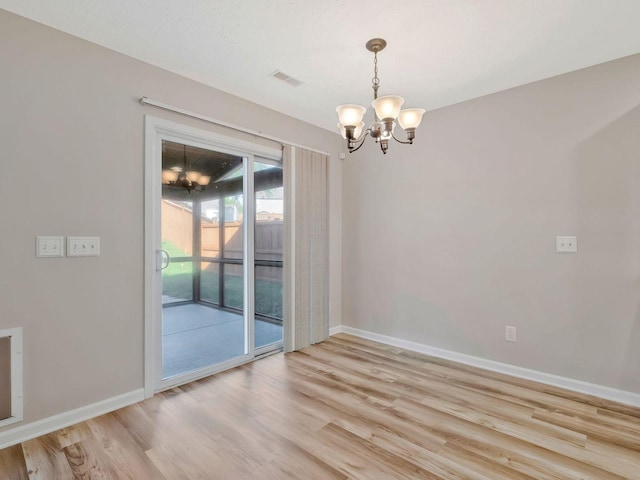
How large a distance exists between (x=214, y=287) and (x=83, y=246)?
3.64ft

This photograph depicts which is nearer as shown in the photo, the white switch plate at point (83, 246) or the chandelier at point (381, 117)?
the chandelier at point (381, 117)

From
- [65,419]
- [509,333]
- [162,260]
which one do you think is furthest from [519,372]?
[65,419]

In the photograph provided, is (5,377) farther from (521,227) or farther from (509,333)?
(521,227)

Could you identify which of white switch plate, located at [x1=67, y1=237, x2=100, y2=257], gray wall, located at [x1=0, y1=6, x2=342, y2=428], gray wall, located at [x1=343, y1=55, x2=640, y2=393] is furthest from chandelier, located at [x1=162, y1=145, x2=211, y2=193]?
gray wall, located at [x1=343, y1=55, x2=640, y2=393]

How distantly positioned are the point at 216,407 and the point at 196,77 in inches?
103

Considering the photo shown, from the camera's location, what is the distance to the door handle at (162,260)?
2.52m

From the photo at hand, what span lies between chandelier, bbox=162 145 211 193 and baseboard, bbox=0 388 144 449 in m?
1.64

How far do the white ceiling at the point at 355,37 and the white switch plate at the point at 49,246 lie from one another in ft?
4.47

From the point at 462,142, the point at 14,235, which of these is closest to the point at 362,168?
the point at 462,142

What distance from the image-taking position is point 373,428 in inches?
79.7

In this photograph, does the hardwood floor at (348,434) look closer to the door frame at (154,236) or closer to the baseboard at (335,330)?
the door frame at (154,236)

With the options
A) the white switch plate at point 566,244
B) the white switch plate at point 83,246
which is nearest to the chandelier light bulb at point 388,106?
the white switch plate at point 566,244

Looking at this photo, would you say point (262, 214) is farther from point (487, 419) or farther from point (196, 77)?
point (487, 419)

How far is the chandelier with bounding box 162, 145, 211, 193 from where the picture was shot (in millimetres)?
2631
